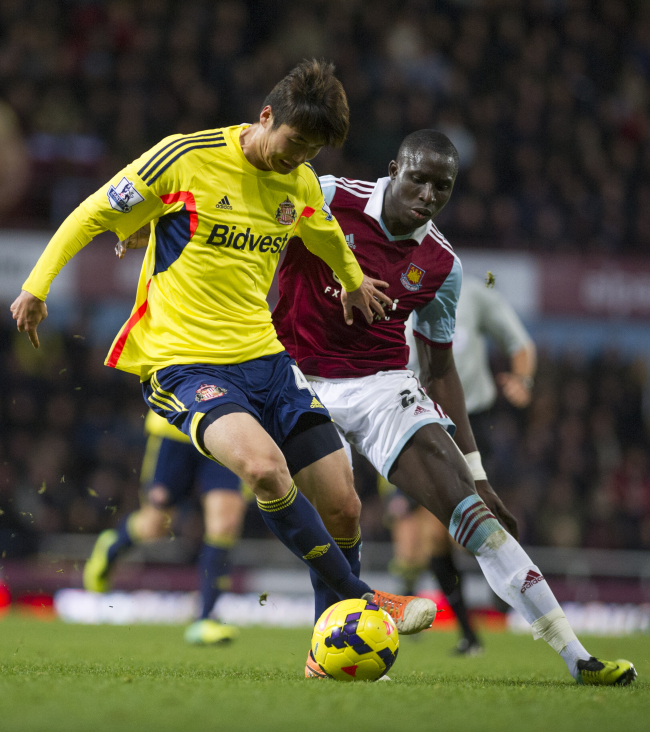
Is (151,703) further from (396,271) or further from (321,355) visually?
(396,271)

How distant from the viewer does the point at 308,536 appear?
3.57 meters

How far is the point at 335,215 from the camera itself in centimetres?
454

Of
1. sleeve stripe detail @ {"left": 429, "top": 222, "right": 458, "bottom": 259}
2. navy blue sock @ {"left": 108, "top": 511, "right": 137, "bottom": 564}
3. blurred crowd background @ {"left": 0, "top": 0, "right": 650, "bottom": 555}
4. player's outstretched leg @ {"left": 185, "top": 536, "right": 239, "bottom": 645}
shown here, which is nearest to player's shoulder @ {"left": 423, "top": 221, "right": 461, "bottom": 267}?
sleeve stripe detail @ {"left": 429, "top": 222, "right": 458, "bottom": 259}

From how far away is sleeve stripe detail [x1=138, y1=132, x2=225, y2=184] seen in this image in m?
3.69

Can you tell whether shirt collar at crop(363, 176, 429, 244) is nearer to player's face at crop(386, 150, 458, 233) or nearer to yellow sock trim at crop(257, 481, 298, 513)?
player's face at crop(386, 150, 458, 233)

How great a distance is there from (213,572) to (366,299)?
7.36 feet

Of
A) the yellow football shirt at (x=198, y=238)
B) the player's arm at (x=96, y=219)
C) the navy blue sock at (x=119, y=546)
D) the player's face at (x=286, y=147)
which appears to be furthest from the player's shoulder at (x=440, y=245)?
the navy blue sock at (x=119, y=546)

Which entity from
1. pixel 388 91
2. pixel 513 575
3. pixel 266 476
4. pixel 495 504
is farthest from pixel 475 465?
pixel 388 91

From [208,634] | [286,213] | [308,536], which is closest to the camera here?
[308,536]

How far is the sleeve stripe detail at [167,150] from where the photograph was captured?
3693 millimetres

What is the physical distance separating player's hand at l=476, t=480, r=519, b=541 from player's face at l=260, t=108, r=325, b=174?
5.03ft

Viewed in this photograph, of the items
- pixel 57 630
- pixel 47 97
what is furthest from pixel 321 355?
pixel 47 97

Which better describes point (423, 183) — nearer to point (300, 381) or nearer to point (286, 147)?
point (286, 147)

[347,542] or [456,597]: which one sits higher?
[347,542]
